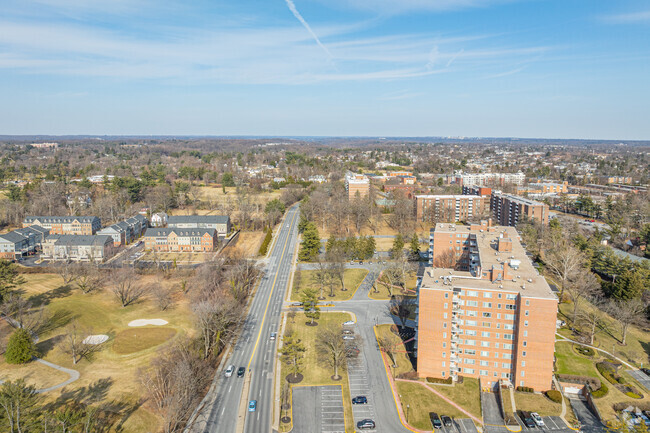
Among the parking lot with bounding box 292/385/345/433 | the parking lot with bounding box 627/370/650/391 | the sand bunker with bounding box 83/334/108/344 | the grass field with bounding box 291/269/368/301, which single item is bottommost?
the parking lot with bounding box 292/385/345/433

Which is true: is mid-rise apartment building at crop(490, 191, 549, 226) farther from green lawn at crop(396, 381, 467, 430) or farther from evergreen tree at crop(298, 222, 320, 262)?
green lawn at crop(396, 381, 467, 430)

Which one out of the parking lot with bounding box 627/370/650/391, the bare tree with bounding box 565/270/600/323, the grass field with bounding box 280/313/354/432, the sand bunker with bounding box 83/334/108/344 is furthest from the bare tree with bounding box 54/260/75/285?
the parking lot with bounding box 627/370/650/391

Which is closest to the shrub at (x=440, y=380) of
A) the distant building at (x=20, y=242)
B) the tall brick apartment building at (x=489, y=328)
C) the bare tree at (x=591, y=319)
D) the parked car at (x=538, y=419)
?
the tall brick apartment building at (x=489, y=328)

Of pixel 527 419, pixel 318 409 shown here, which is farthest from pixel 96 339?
pixel 527 419

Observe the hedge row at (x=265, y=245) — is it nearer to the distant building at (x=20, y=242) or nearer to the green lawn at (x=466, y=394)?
the distant building at (x=20, y=242)

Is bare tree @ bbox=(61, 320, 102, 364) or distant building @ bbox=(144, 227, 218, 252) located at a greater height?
distant building @ bbox=(144, 227, 218, 252)

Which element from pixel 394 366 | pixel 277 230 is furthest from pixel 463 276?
pixel 277 230
